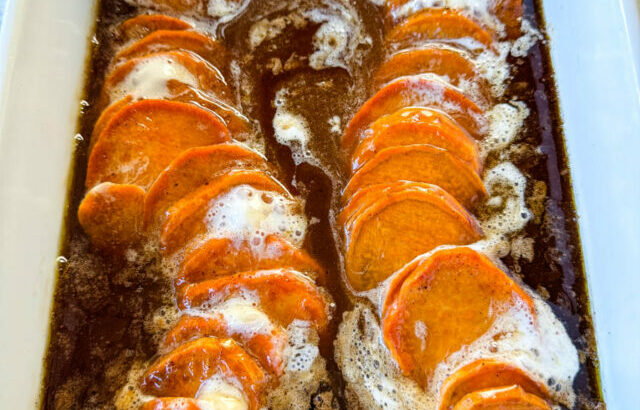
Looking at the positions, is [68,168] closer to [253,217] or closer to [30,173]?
[30,173]

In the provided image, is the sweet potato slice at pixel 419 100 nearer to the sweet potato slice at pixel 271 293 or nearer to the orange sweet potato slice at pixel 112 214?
the sweet potato slice at pixel 271 293

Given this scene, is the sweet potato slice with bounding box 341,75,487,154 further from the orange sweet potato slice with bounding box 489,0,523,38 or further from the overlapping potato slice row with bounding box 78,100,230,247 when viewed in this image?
the overlapping potato slice row with bounding box 78,100,230,247

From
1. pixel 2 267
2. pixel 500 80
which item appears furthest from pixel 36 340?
pixel 500 80

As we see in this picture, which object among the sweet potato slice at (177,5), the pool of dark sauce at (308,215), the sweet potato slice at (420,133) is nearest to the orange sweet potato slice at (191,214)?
the pool of dark sauce at (308,215)

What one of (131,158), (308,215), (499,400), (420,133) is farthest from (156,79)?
(499,400)

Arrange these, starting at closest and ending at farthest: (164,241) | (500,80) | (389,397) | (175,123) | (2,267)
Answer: (2,267)
(389,397)
(164,241)
(175,123)
(500,80)

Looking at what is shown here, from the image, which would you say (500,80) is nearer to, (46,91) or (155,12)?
(155,12)

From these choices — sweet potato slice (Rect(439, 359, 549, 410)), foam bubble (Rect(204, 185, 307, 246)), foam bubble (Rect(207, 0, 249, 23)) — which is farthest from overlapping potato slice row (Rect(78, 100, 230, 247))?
sweet potato slice (Rect(439, 359, 549, 410))
